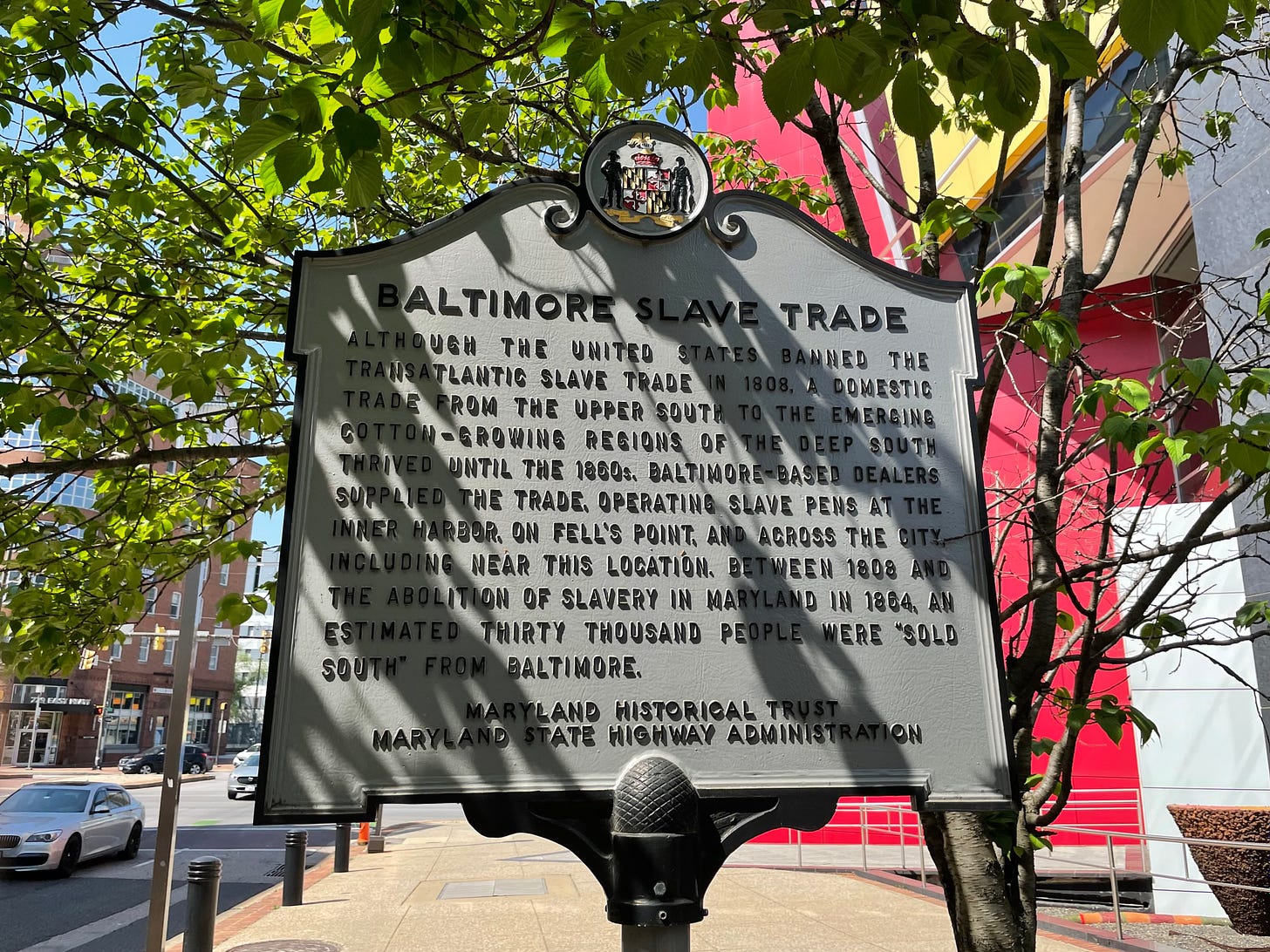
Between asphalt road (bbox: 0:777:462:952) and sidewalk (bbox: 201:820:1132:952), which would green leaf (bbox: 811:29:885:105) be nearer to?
sidewalk (bbox: 201:820:1132:952)

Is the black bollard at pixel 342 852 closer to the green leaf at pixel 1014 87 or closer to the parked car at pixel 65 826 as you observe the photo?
the parked car at pixel 65 826

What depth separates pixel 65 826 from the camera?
55.5 feet

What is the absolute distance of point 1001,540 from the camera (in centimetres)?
466

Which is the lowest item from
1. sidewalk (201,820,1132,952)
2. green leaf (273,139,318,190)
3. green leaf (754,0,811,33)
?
sidewalk (201,820,1132,952)

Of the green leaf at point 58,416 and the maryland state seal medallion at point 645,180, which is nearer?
the maryland state seal medallion at point 645,180

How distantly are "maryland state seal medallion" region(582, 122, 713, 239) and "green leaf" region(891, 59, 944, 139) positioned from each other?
0.86 m

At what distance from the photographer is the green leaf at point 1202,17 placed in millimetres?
2006

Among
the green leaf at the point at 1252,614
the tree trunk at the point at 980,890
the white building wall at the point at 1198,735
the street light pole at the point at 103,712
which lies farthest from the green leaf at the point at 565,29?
the street light pole at the point at 103,712

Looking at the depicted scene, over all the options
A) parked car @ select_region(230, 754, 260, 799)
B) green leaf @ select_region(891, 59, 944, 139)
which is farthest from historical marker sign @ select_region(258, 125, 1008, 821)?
parked car @ select_region(230, 754, 260, 799)

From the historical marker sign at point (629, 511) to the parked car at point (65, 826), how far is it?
17.9 meters

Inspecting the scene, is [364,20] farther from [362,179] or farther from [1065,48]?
[1065,48]

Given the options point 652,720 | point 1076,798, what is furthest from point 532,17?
point 1076,798

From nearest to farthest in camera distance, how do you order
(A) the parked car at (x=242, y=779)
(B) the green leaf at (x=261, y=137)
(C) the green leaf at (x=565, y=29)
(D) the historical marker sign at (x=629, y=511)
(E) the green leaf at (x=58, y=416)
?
(B) the green leaf at (x=261, y=137) < (D) the historical marker sign at (x=629, y=511) < (C) the green leaf at (x=565, y=29) < (E) the green leaf at (x=58, y=416) < (A) the parked car at (x=242, y=779)

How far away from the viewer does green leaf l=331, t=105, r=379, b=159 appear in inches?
96.0
